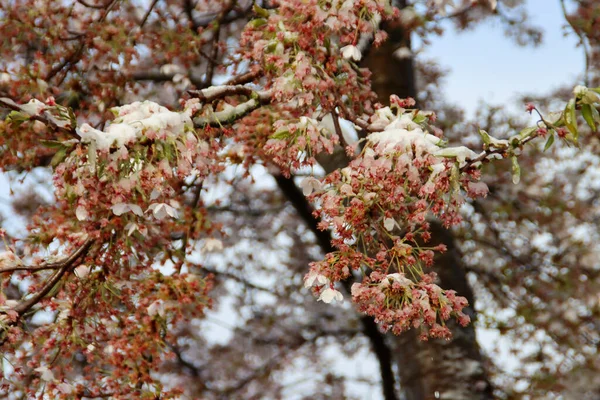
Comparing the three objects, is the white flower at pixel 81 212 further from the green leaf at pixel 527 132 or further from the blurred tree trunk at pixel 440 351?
the blurred tree trunk at pixel 440 351

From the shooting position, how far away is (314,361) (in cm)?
1045

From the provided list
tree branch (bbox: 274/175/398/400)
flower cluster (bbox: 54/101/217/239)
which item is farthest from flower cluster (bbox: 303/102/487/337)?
tree branch (bbox: 274/175/398/400)

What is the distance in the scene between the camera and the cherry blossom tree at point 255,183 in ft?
10.5

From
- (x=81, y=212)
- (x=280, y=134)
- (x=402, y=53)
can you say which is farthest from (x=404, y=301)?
(x=402, y=53)

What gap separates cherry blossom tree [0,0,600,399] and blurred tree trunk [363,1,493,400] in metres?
0.02

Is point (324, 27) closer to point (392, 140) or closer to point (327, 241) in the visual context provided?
point (392, 140)

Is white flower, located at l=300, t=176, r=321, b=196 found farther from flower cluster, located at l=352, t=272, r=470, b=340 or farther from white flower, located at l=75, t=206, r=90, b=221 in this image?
white flower, located at l=75, t=206, r=90, b=221

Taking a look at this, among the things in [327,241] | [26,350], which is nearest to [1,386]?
[26,350]

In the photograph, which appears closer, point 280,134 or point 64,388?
point 280,134

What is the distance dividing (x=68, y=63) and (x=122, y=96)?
46cm

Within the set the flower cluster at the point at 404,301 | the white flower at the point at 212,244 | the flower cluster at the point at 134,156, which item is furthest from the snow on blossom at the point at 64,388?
the flower cluster at the point at 404,301

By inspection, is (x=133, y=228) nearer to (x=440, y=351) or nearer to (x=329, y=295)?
(x=329, y=295)

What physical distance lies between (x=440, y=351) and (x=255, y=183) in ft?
7.00

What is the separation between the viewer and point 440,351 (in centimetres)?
577
